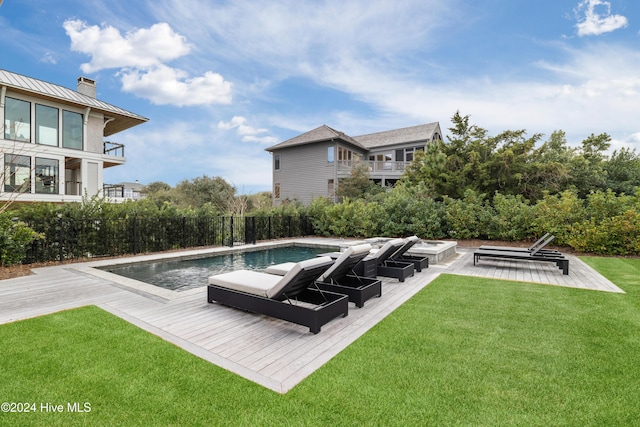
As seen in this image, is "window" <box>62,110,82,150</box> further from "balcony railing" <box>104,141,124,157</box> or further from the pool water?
the pool water

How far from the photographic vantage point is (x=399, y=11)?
41.0 feet

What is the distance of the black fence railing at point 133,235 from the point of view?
941 centimetres

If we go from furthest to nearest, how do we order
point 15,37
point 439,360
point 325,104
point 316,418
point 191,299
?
1. point 325,104
2. point 15,37
3. point 191,299
4. point 439,360
5. point 316,418

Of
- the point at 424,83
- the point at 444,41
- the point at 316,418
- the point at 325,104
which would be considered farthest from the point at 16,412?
the point at 325,104

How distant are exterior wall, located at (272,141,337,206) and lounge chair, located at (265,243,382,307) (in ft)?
66.4

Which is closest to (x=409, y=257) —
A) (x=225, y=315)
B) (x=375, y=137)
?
(x=225, y=315)

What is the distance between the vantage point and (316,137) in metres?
26.9

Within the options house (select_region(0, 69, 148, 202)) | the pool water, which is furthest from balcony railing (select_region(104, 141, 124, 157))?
the pool water

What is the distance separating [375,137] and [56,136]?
24564mm

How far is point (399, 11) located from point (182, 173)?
108ft

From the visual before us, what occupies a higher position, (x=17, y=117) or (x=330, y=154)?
(x=17, y=117)

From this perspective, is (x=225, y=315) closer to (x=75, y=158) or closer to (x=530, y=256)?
(x=530, y=256)

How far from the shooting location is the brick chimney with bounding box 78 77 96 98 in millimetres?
21547

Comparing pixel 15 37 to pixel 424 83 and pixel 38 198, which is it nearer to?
pixel 38 198
